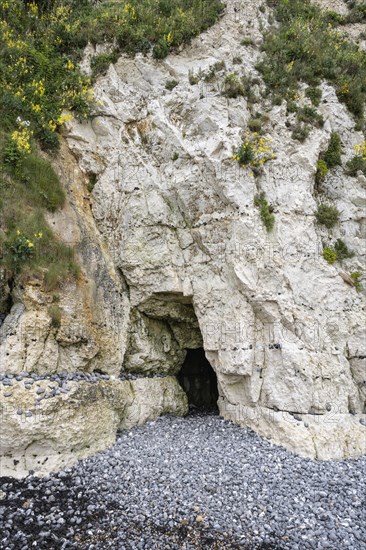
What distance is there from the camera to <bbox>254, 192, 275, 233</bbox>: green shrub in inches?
460

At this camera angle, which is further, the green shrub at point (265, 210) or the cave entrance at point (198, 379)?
the cave entrance at point (198, 379)

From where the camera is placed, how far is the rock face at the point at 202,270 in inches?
400

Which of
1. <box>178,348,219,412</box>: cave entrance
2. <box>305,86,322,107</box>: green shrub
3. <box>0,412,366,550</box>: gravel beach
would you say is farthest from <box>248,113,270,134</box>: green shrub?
<box>0,412,366,550</box>: gravel beach

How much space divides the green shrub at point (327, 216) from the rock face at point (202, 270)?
0.32 metres

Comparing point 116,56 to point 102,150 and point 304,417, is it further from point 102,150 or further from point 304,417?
point 304,417

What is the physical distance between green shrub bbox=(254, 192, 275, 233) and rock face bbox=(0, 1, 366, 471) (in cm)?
18

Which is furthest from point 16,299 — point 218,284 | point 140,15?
point 140,15

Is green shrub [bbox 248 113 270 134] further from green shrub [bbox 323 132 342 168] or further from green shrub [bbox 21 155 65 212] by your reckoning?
green shrub [bbox 21 155 65 212]

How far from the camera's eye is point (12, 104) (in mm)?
11523

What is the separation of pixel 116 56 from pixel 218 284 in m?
9.37

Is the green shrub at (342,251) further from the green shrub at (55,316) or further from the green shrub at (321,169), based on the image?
the green shrub at (55,316)

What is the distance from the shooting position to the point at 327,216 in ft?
40.0

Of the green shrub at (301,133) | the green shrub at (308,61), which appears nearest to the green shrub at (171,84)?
the green shrub at (308,61)

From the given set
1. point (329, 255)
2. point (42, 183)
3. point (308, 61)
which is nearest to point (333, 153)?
point (329, 255)
